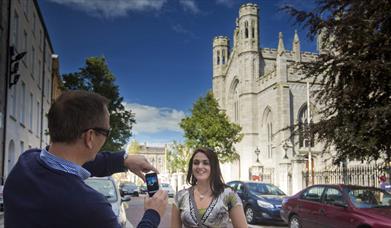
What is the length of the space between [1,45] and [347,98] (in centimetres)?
1469

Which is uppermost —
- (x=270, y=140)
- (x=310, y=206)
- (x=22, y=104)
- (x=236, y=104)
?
(x=236, y=104)

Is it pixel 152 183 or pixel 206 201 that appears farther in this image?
pixel 206 201

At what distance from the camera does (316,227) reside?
38.1ft

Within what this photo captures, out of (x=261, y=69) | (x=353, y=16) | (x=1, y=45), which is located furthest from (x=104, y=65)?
(x=353, y=16)

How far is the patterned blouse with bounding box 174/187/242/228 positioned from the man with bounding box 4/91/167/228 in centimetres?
206

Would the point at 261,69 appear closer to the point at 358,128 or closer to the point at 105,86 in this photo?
the point at 105,86

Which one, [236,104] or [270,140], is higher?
[236,104]

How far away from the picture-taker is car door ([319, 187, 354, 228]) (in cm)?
1046

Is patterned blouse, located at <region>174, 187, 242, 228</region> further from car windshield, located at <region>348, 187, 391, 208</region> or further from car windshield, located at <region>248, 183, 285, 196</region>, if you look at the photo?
car windshield, located at <region>248, 183, 285, 196</region>

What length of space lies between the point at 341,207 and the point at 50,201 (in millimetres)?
9981

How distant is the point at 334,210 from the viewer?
432 inches

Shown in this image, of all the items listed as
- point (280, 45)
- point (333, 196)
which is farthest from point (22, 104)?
point (280, 45)

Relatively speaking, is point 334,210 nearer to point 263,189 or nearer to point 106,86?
point 263,189

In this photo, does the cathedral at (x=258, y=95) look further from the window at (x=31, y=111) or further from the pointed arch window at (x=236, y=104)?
the window at (x=31, y=111)
